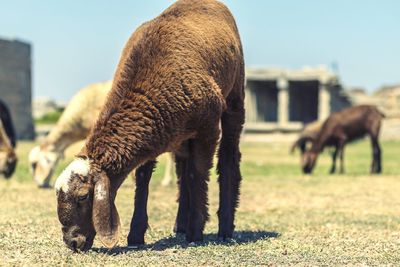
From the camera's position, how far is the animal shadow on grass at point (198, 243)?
23.4ft

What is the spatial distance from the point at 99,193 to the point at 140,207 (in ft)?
3.79

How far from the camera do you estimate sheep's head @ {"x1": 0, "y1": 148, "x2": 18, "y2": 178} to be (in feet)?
53.9

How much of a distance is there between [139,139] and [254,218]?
14.2ft

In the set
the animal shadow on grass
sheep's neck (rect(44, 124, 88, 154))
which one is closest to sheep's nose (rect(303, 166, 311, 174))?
sheep's neck (rect(44, 124, 88, 154))

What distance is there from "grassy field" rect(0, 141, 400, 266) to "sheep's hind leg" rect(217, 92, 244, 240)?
27cm

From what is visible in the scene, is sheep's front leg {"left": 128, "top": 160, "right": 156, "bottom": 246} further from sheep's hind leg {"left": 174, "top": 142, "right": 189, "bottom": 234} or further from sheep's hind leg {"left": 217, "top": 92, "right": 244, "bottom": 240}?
sheep's hind leg {"left": 217, "top": 92, "right": 244, "bottom": 240}

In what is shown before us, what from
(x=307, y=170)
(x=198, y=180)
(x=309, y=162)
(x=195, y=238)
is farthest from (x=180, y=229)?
(x=309, y=162)

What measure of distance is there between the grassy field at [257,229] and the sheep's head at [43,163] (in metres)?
0.41

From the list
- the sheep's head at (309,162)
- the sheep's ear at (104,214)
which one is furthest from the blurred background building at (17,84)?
the sheep's ear at (104,214)

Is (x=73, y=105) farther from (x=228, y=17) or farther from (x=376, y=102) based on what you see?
(x=376, y=102)

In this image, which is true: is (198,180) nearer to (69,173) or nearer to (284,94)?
(69,173)

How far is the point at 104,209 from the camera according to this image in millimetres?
6469

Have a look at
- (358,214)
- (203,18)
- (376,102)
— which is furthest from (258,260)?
(376,102)

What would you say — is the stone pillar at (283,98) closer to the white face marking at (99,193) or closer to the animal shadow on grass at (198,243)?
the animal shadow on grass at (198,243)
